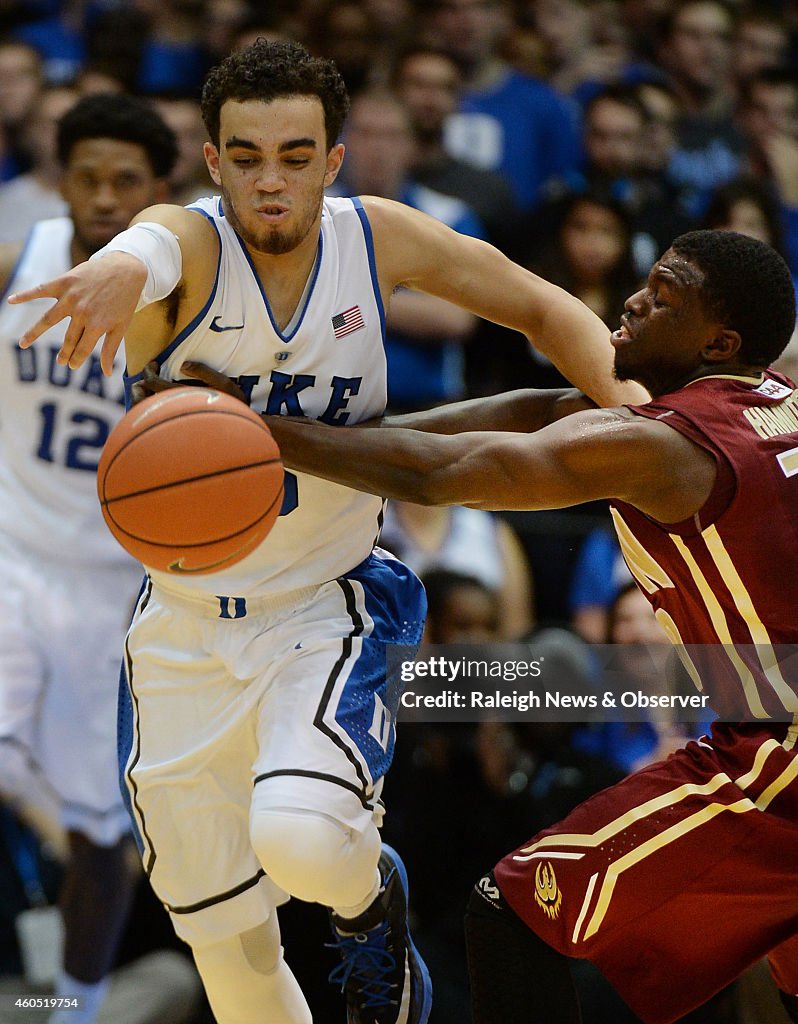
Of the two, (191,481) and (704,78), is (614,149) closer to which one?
(704,78)

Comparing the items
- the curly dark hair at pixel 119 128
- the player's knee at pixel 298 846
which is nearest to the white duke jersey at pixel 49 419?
the curly dark hair at pixel 119 128

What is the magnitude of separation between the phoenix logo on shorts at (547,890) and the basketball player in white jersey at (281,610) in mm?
400

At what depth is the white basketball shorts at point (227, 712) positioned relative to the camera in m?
3.46

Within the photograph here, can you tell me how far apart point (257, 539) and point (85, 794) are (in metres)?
2.28

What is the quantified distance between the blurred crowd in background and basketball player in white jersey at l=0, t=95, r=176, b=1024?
335 millimetres

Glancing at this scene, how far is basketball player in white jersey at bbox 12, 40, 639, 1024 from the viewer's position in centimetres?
335

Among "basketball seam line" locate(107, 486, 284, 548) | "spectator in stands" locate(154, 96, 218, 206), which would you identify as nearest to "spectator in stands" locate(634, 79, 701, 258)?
"spectator in stands" locate(154, 96, 218, 206)

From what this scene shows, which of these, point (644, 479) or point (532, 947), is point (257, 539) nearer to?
point (644, 479)

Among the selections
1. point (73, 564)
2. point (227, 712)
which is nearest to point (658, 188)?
point (73, 564)

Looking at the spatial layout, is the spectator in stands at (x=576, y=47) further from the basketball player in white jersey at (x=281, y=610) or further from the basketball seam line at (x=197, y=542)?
the basketball seam line at (x=197, y=542)

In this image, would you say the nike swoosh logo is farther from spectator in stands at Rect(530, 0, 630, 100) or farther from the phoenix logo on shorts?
spectator in stands at Rect(530, 0, 630, 100)

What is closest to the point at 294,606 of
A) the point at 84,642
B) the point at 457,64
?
the point at 84,642

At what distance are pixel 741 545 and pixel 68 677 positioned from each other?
9.08ft

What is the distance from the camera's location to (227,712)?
351 centimetres
